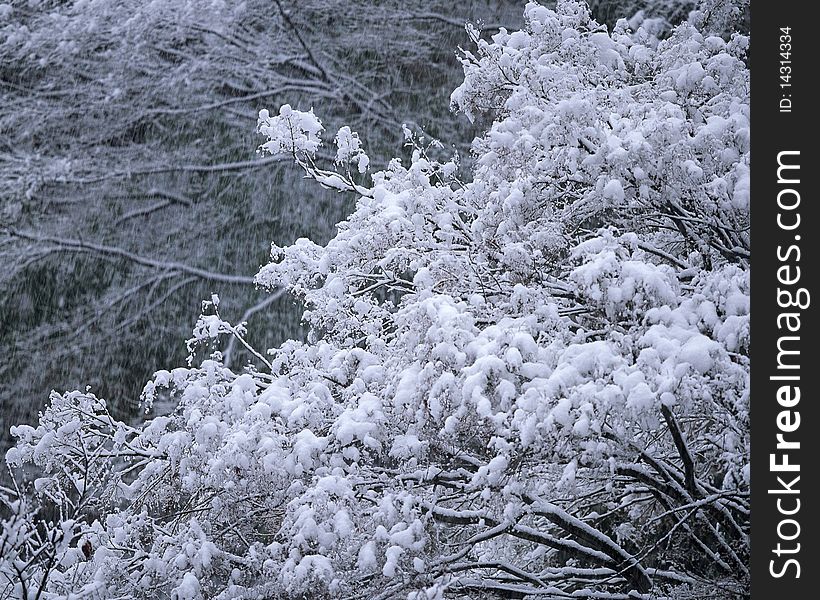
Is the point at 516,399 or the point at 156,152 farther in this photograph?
the point at 156,152

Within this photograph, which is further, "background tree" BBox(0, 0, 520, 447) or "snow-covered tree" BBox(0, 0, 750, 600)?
"background tree" BBox(0, 0, 520, 447)

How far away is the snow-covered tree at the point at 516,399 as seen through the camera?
2.76 meters

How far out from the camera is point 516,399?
2752 mm

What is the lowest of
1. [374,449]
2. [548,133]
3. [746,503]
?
[746,503]

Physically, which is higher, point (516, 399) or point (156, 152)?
point (516, 399)

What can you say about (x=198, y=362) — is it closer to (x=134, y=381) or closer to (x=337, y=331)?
(x=134, y=381)

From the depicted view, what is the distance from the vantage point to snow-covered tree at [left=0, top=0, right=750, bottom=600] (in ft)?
9.04

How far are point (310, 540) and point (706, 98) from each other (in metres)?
2.35

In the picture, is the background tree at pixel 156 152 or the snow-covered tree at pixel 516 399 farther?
the background tree at pixel 156 152

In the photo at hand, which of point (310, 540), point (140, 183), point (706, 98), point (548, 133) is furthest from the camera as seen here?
point (140, 183)

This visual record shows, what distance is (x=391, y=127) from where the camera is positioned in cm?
937
